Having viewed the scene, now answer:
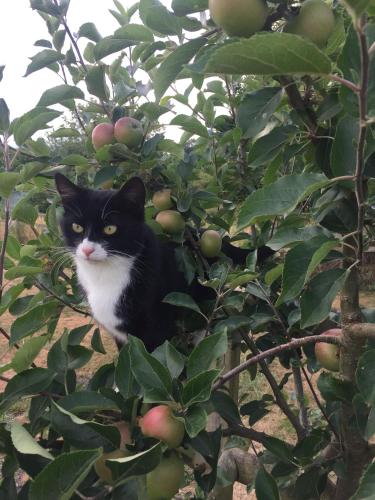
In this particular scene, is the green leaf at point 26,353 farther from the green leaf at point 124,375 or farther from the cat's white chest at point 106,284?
the cat's white chest at point 106,284

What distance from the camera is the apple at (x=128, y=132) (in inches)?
41.6

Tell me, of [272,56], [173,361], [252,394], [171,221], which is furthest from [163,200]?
[252,394]

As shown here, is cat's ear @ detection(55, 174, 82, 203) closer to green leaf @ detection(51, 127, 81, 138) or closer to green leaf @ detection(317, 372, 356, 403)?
green leaf @ detection(51, 127, 81, 138)

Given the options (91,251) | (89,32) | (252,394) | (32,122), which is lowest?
(252,394)

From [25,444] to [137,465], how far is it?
0.44 ft

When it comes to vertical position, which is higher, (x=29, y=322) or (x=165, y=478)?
(x=29, y=322)

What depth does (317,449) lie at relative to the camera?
875mm

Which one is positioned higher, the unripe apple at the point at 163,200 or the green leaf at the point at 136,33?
the green leaf at the point at 136,33

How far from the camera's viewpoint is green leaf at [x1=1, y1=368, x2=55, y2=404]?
2.23 ft

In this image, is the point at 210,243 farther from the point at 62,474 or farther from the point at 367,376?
the point at 62,474

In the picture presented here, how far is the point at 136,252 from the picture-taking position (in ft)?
4.73

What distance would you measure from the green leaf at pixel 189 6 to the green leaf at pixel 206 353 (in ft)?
1.58

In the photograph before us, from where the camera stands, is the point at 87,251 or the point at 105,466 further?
the point at 87,251

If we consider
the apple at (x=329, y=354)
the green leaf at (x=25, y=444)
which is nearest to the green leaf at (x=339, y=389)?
the apple at (x=329, y=354)
